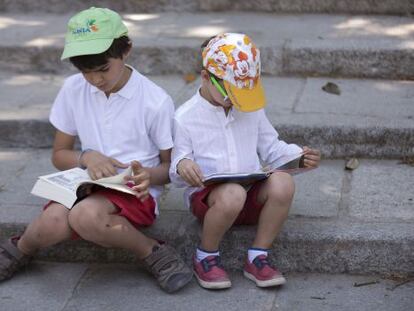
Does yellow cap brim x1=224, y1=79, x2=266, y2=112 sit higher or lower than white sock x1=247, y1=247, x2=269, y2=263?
higher

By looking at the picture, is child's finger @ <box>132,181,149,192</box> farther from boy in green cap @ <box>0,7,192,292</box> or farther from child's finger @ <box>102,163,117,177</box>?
child's finger @ <box>102,163,117,177</box>

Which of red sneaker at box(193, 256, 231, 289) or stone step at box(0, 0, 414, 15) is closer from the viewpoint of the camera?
red sneaker at box(193, 256, 231, 289)

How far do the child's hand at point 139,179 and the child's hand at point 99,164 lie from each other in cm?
9

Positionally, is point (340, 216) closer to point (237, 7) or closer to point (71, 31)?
point (71, 31)

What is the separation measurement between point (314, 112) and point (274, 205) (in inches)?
46.7

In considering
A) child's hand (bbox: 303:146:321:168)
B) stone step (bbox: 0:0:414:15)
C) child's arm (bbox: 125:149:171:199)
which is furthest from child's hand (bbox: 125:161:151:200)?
stone step (bbox: 0:0:414:15)

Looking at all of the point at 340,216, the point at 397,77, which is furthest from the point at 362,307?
the point at 397,77

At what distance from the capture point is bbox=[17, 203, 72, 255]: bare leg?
3.44 meters

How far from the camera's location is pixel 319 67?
5047 mm

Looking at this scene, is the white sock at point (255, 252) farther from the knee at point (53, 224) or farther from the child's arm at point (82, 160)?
the knee at point (53, 224)

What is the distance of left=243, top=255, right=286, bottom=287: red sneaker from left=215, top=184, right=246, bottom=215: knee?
9.7 inches

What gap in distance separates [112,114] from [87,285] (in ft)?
2.43

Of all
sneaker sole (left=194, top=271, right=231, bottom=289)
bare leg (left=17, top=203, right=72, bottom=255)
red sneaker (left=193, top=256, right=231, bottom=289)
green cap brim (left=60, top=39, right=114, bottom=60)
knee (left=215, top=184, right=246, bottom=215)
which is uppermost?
green cap brim (left=60, top=39, right=114, bottom=60)

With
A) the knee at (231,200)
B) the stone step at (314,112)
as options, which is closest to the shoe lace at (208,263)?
the knee at (231,200)
